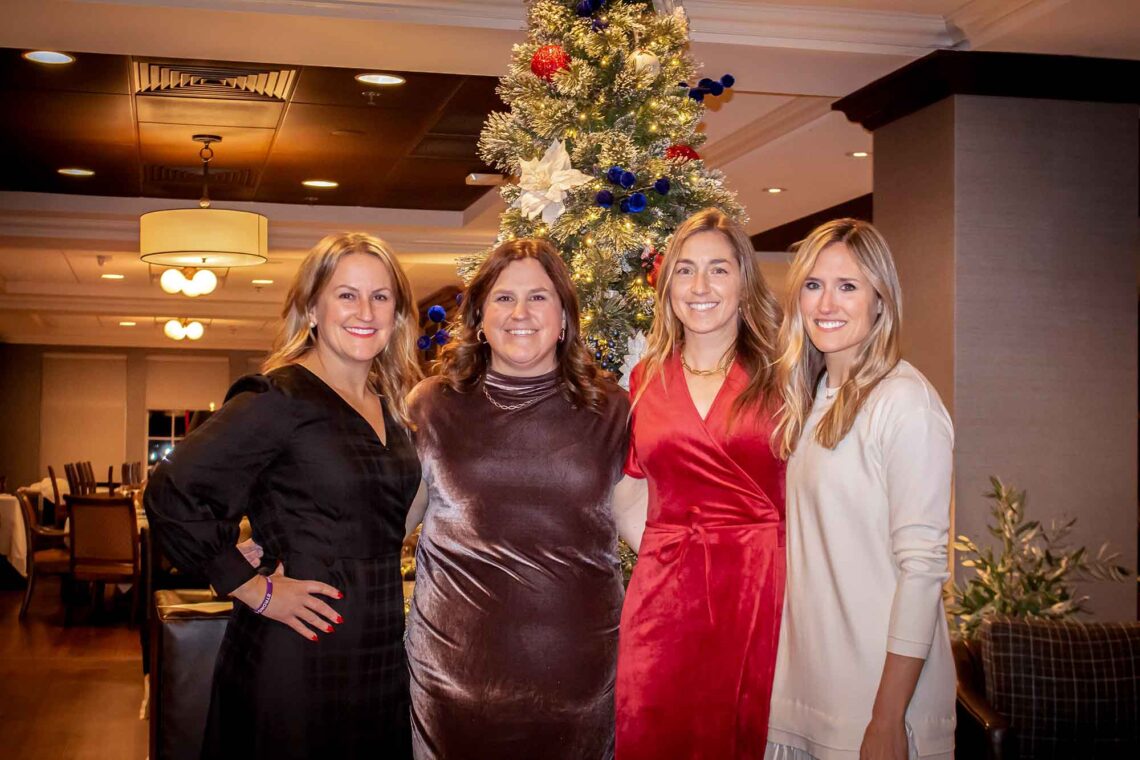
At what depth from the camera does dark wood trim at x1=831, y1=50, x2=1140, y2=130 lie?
4930 mm

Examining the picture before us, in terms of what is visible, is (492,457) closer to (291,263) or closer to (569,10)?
(569,10)

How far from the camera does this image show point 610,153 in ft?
9.94

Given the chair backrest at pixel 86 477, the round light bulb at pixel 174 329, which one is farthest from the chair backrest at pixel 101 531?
the chair backrest at pixel 86 477

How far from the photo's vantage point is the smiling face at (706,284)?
2.51 meters

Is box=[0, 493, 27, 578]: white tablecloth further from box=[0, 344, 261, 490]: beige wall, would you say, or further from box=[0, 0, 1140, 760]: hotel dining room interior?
box=[0, 344, 261, 490]: beige wall

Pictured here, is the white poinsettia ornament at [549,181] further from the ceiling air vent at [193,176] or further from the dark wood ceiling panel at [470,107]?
the ceiling air vent at [193,176]

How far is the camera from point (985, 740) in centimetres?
304

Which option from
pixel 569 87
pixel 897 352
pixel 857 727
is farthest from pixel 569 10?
pixel 857 727

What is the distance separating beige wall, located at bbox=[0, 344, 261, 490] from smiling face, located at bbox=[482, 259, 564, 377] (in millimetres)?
17369

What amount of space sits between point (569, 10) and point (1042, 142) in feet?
9.29

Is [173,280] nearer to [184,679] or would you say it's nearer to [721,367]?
[184,679]

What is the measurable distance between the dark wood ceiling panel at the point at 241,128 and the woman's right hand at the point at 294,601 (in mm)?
3782

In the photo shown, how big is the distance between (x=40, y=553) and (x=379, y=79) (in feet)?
19.6

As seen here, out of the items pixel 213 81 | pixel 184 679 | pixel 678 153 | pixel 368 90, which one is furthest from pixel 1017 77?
pixel 184 679
